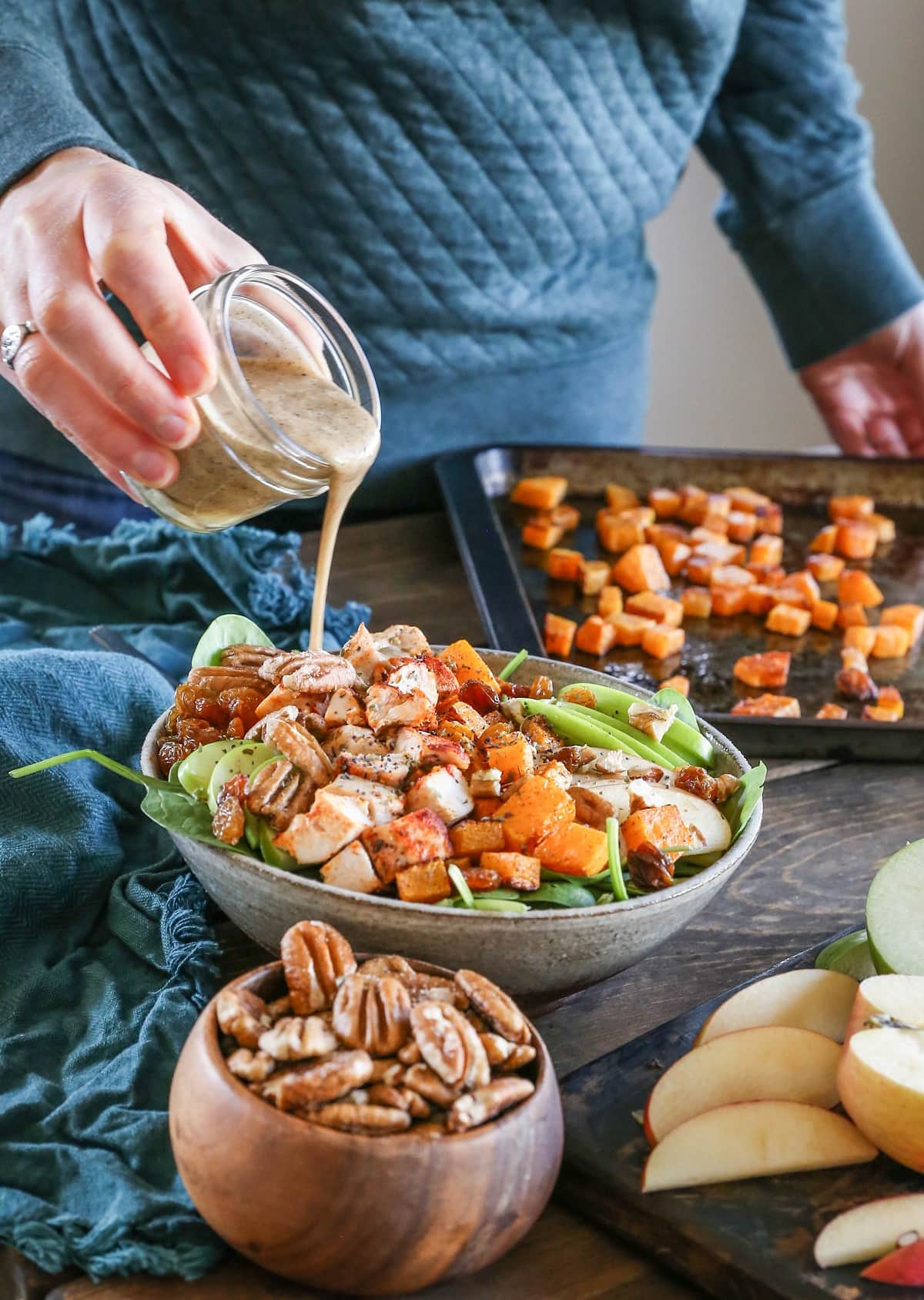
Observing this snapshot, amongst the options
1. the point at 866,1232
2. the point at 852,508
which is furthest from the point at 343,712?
the point at 852,508

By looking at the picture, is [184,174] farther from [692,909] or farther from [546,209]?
[692,909]

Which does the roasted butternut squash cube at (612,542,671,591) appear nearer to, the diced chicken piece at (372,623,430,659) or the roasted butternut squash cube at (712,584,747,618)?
the roasted butternut squash cube at (712,584,747,618)

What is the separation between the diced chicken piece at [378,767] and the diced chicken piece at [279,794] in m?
0.04

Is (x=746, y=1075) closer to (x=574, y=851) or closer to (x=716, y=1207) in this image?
(x=716, y=1207)

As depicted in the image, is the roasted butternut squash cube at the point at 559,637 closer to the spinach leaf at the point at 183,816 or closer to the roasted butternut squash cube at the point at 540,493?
the roasted butternut squash cube at the point at 540,493

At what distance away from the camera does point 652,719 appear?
49.4 inches

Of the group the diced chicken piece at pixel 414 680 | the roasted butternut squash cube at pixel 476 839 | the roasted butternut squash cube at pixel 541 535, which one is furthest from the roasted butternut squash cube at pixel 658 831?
the roasted butternut squash cube at pixel 541 535

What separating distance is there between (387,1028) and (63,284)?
0.79 m

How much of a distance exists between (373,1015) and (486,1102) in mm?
93

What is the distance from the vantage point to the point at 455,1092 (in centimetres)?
80

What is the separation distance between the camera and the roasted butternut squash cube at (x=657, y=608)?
201 cm

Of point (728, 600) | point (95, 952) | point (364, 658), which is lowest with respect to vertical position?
point (728, 600)

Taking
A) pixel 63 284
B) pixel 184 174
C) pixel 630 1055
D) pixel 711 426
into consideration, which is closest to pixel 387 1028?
pixel 630 1055

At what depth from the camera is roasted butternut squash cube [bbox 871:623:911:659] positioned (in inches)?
78.6
